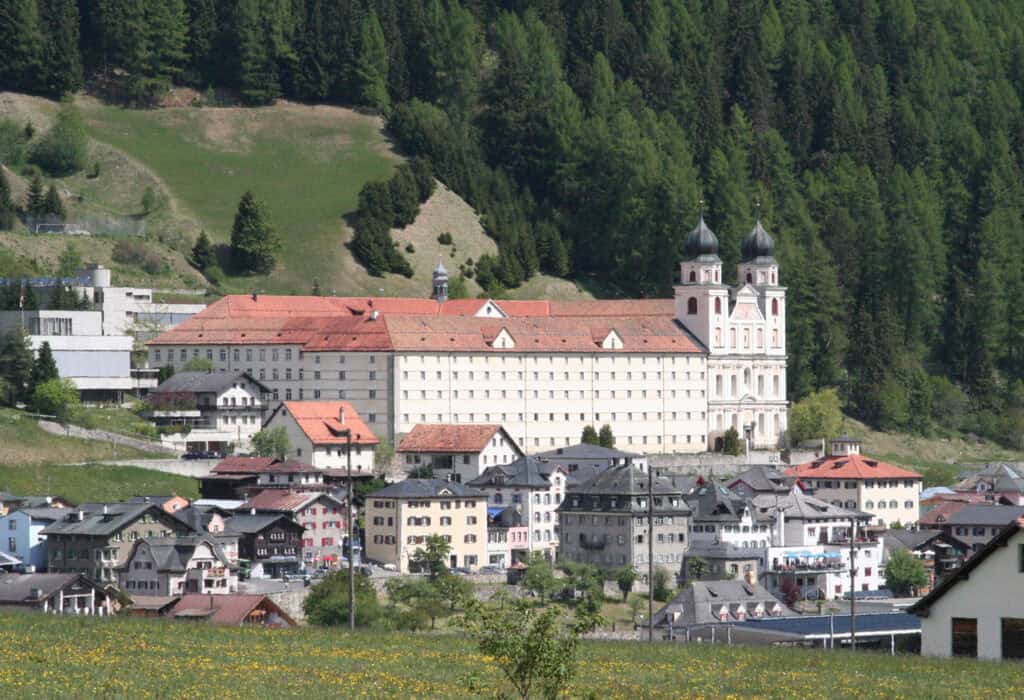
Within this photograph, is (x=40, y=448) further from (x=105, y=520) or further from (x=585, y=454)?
(x=585, y=454)

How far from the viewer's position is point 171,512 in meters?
94.2

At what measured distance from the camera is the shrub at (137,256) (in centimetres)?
14600

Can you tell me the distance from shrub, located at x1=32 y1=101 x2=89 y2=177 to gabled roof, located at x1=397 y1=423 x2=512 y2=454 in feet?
168

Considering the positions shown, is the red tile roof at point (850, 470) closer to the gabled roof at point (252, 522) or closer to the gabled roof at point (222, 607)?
the gabled roof at point (252, 522)

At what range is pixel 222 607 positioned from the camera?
2756 inches

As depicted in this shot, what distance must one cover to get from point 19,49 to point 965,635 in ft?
470

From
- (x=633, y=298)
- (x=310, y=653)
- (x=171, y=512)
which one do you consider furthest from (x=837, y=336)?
(x=310, y=653)

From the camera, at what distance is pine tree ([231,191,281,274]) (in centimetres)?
15325

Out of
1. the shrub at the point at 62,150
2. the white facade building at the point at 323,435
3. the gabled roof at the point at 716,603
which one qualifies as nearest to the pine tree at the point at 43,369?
the white facade building at the point at 323,435

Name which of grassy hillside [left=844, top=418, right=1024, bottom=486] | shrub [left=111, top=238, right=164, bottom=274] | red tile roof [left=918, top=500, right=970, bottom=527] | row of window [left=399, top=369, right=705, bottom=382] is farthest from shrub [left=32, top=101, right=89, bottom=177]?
red tile roof [left=918, top=500, right=970, bottom=527]

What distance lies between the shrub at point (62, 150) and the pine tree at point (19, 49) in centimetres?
895

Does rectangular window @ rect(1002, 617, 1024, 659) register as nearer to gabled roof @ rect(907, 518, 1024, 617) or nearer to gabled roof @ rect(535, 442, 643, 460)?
gabled roof @ rect(907, 518, 1024, 617)

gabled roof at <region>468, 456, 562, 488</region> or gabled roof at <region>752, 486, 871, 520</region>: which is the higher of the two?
gabled roof at <region>468, 456, 562, 488</region>

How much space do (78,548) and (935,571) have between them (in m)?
36.9
